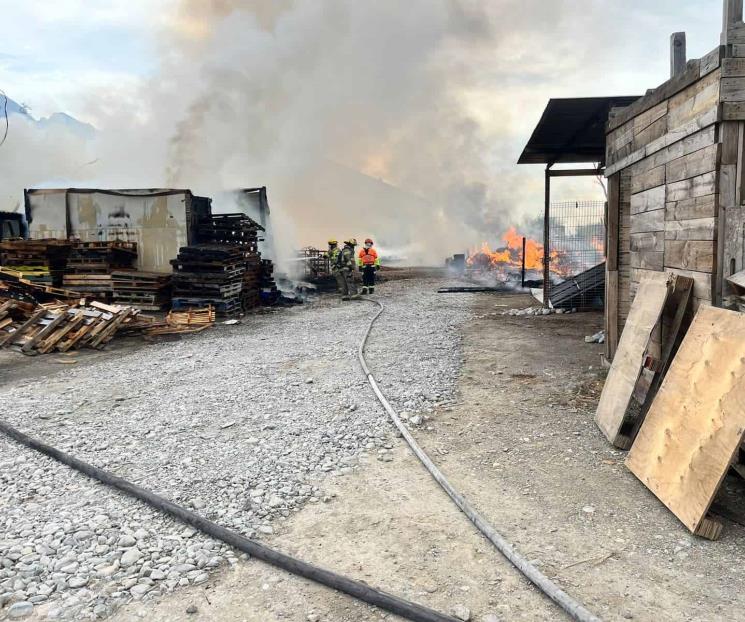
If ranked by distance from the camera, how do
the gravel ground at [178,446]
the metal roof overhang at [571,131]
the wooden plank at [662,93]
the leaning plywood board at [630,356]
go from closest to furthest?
the gravel ground at [178,446] < the wooden plank at [662,93] < the leaning plywood board at [630,356] < the metal roof overhang at [571,131]

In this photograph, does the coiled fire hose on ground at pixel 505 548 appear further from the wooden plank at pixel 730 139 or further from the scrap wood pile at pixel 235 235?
the scrap wood pile at pixel 235 235

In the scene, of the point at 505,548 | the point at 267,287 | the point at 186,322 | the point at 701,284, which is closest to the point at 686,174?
the point at 701,284

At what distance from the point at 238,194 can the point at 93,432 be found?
13.8m

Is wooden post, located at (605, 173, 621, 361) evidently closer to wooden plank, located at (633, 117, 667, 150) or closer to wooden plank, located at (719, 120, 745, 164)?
wooden plank, located at (633, 117, 667, 150)

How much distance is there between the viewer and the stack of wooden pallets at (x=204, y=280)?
12.6 meters

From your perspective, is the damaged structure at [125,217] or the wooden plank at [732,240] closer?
the wooden plank at [732,240]

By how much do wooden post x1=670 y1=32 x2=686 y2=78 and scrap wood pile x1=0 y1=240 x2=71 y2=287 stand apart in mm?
13283

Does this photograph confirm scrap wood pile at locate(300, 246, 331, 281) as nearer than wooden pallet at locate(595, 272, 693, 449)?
No

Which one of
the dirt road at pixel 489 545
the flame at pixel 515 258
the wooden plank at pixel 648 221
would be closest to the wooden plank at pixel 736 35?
the wooden plank at pixel 648 221

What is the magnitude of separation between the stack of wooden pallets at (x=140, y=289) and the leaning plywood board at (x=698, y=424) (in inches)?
443

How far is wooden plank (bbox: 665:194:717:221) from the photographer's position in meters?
4.24

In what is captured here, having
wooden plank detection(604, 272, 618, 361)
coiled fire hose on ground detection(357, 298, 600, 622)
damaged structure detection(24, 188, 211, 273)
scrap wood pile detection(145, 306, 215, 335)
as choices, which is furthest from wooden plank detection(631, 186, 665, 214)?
damaged structure detection(24, 188, 211, 273)

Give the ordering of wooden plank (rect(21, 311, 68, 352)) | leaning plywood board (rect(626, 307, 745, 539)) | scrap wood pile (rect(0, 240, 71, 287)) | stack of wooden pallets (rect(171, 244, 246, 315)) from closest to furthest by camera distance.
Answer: leaning plywood board (rect(626, 307, 745, 539)), wooden plank (rect(21, 311, 68, 352)), stack of wooden pallets (rect(171, 244, 246, 315)), scrap wood pile (rect(0, 240, 71, 287))

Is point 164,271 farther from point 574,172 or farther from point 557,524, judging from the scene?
point 557,524
